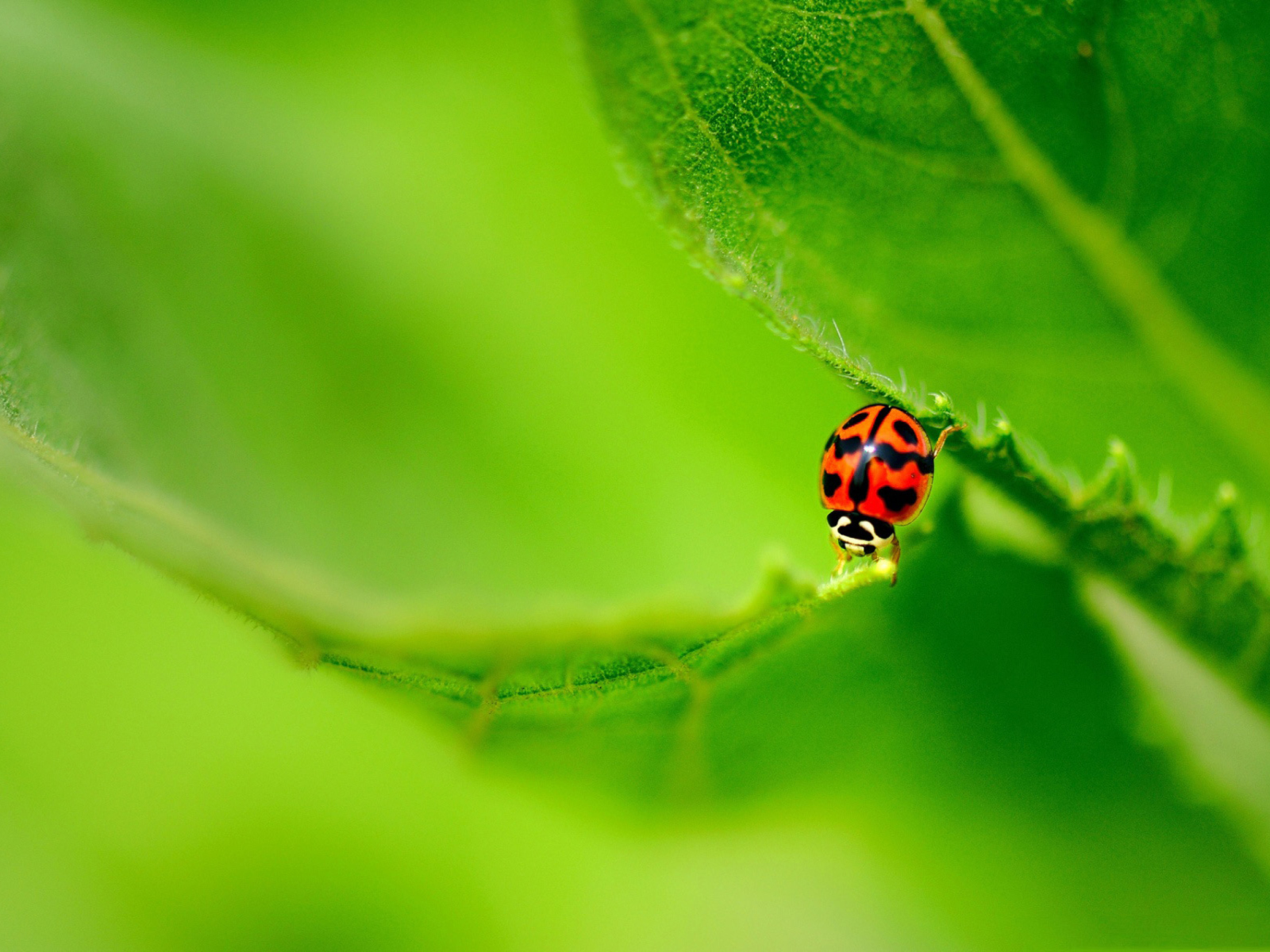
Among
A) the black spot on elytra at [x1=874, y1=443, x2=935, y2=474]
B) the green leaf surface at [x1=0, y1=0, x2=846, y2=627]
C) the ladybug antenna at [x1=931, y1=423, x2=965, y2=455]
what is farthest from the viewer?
the green leaf surface at [x1=0, y1=0, x2=846, y2=627]

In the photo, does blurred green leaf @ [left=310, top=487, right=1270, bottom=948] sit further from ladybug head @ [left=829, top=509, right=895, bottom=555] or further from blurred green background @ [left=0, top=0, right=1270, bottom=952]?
ladybug head @ [left=829, top=509, right=895, bottom=555]

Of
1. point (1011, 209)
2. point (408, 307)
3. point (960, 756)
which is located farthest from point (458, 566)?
point (1011, 209)

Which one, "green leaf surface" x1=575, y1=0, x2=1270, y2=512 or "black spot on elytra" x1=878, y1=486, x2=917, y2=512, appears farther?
"black spot on elytra" x1=878, y1=486, x2=917, y2=512

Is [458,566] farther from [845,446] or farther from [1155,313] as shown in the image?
[1155,313]

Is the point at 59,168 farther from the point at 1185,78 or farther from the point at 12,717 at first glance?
the point at 1185,78

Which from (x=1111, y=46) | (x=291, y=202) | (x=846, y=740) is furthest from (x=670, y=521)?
(x=1111, y=46)

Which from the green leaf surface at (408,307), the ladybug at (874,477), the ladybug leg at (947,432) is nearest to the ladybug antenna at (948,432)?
the ladybug leg at (947,432)

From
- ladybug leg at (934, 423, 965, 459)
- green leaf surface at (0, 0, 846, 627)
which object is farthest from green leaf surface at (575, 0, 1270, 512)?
green leaf surface at (0, 0, 846, 627)
